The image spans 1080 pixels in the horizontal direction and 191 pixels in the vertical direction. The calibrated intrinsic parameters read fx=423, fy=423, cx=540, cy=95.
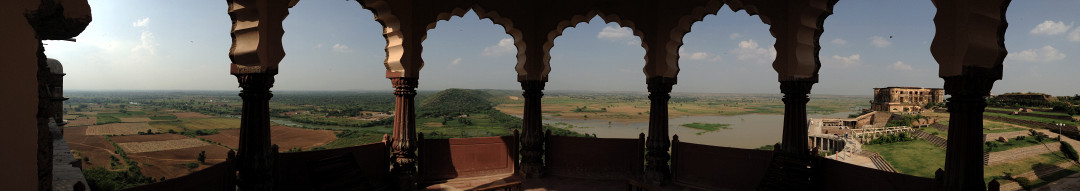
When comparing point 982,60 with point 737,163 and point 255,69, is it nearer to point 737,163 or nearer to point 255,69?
point 737,163

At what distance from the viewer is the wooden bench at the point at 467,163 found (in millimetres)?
8258

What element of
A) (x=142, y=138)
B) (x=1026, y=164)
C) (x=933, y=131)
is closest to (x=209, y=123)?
(x=142, y=138)

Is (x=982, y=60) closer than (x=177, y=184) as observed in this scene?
Yes

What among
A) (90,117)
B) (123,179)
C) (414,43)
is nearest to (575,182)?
(414,43)

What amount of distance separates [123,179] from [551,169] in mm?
80671

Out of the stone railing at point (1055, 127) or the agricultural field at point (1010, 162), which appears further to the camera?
the stone railing at point (1055, 127)

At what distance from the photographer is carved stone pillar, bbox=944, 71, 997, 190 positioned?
15.1 feet

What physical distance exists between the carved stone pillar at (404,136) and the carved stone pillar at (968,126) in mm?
7539

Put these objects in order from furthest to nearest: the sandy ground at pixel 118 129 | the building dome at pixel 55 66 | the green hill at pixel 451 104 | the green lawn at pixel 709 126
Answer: the green hill at pixel 451 104 → the green lawn at pixel 709 126 → the sandy ground at pixel 118 129 → the building dome at pixel 55 66

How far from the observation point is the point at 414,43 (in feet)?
24.8

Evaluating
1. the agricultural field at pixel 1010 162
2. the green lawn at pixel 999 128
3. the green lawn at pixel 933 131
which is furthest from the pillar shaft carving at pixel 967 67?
the green lawn at pixel 933 131

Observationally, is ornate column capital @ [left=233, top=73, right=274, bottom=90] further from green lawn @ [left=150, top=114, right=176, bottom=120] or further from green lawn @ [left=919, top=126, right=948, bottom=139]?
green lawn @ [left=150, top=114, right=176, bottom=120]

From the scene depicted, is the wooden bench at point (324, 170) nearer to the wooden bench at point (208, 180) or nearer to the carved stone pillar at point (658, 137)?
the wooden bench at point (208, 180)

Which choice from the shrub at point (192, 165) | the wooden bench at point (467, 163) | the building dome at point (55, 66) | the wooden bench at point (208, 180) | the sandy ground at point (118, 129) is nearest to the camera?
the wooden bench at point (208, 180)
